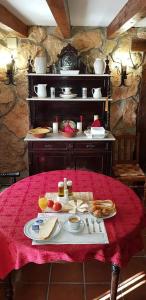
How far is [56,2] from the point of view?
168 centimetres

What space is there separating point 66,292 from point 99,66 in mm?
2634

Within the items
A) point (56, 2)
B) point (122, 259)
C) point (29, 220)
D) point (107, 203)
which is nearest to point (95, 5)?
point (56, 2)

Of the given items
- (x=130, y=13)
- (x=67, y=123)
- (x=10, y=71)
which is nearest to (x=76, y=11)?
(x=130, y=13)

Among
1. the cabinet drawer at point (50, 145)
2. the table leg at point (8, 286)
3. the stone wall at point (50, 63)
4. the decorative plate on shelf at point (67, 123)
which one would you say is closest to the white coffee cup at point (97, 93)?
the stone wall at point (50, 63)

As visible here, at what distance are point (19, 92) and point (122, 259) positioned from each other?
2.89 meters

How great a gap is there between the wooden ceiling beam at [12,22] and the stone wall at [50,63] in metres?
0.29

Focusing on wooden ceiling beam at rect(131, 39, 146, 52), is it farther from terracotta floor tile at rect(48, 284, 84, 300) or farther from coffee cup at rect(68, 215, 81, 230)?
terracotta floor tile at rect(48, 284, 84, 300)

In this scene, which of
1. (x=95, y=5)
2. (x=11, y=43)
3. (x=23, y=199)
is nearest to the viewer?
(x=23, y=199)

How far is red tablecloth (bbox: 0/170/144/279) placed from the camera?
1.60 metres

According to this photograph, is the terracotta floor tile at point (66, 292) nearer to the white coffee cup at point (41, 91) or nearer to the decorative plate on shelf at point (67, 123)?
the decorative plate on shelf at point (67, 123)

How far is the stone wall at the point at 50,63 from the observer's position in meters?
3.69

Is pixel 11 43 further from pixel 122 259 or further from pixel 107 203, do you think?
pixel 122 259

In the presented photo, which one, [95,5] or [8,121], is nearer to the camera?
[95,5]

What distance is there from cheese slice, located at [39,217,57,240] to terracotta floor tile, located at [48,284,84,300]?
719 mm
